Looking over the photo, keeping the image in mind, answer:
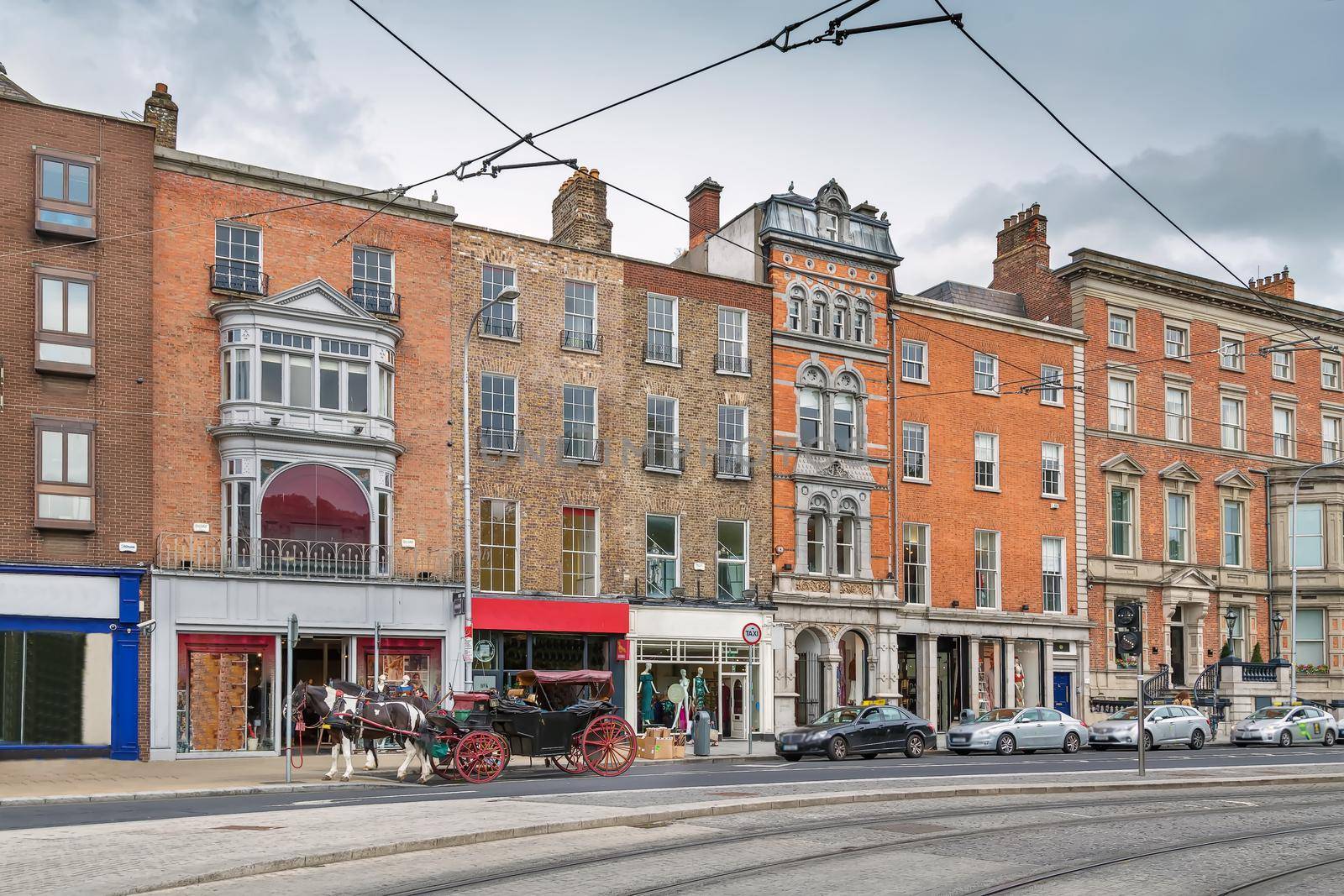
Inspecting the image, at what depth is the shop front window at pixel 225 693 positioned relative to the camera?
29.9 m

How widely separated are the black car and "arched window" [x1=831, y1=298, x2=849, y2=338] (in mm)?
12937

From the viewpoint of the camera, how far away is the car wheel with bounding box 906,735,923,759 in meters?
32.9

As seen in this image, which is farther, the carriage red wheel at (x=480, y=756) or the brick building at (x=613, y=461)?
the brick building at (x=613, y=461)

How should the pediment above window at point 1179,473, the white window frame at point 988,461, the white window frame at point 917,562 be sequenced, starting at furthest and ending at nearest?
the pediment above window at point 1179,473
the white window frame at point 988,461
the white window frame at point 917,562

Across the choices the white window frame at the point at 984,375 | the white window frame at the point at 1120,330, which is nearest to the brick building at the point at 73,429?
the white window frame at the point at 984,375

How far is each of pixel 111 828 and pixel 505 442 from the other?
20092 millimetres

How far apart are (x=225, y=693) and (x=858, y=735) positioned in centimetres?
1407

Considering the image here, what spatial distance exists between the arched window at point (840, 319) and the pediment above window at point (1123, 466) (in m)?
11.6

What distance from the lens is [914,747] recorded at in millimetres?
33094

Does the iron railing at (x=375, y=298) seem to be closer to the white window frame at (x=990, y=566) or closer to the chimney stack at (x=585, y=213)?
the chimney stack at (x=585, y=213)

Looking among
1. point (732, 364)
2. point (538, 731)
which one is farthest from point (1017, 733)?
point (538, 731)

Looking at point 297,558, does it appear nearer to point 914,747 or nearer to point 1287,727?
point 914,747

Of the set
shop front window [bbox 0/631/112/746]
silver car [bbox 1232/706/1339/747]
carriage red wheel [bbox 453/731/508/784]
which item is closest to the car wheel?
carriage red wheel [bbox 453/731/508/784]

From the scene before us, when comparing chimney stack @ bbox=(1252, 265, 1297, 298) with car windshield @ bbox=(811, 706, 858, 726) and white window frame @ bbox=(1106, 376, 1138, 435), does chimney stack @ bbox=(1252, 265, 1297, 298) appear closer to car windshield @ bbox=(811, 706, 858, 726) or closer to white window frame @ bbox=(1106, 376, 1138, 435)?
white window frame @ bbox=(1106, 376, 1138, 435)
